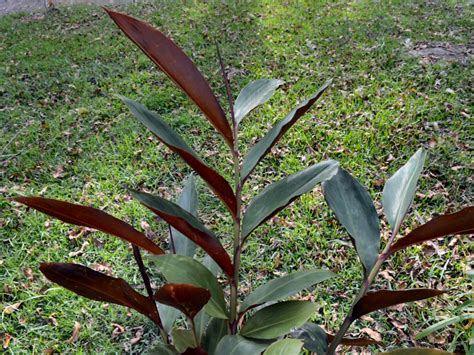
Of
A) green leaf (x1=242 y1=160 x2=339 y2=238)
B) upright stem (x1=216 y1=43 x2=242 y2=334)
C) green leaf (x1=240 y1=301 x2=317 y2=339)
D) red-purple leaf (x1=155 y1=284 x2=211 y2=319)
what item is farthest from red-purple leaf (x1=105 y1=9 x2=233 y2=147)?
green leaf (x1=240 y1=301 x2=317 y2=339)

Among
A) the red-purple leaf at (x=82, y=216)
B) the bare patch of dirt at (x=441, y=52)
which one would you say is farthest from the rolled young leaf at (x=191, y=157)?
the bare patch of dirt at (x=441, y=52)

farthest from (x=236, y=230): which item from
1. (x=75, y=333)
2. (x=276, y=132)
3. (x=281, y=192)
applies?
(x=75, y=333)

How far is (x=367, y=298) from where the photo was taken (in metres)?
0.76

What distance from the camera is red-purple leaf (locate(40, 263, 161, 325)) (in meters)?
0.68

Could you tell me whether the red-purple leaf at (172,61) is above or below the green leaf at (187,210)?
above

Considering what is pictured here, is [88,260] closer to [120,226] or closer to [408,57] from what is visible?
[120,226]

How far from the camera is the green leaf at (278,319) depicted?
805 millimetres

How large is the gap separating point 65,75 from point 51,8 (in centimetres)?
311

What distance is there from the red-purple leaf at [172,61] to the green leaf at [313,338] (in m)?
0.58

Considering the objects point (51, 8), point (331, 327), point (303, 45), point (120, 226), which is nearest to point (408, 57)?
point (303, 45)

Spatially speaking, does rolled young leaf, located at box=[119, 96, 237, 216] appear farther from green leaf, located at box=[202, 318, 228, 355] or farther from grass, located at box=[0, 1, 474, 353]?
grass, located at box=[0, 1, 474, 353]

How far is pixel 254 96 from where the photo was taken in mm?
873

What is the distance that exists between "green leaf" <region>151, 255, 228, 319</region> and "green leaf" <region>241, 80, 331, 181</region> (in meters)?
0.20

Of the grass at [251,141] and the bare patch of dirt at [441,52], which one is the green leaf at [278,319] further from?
the bare patch of dirt at [441,52]
